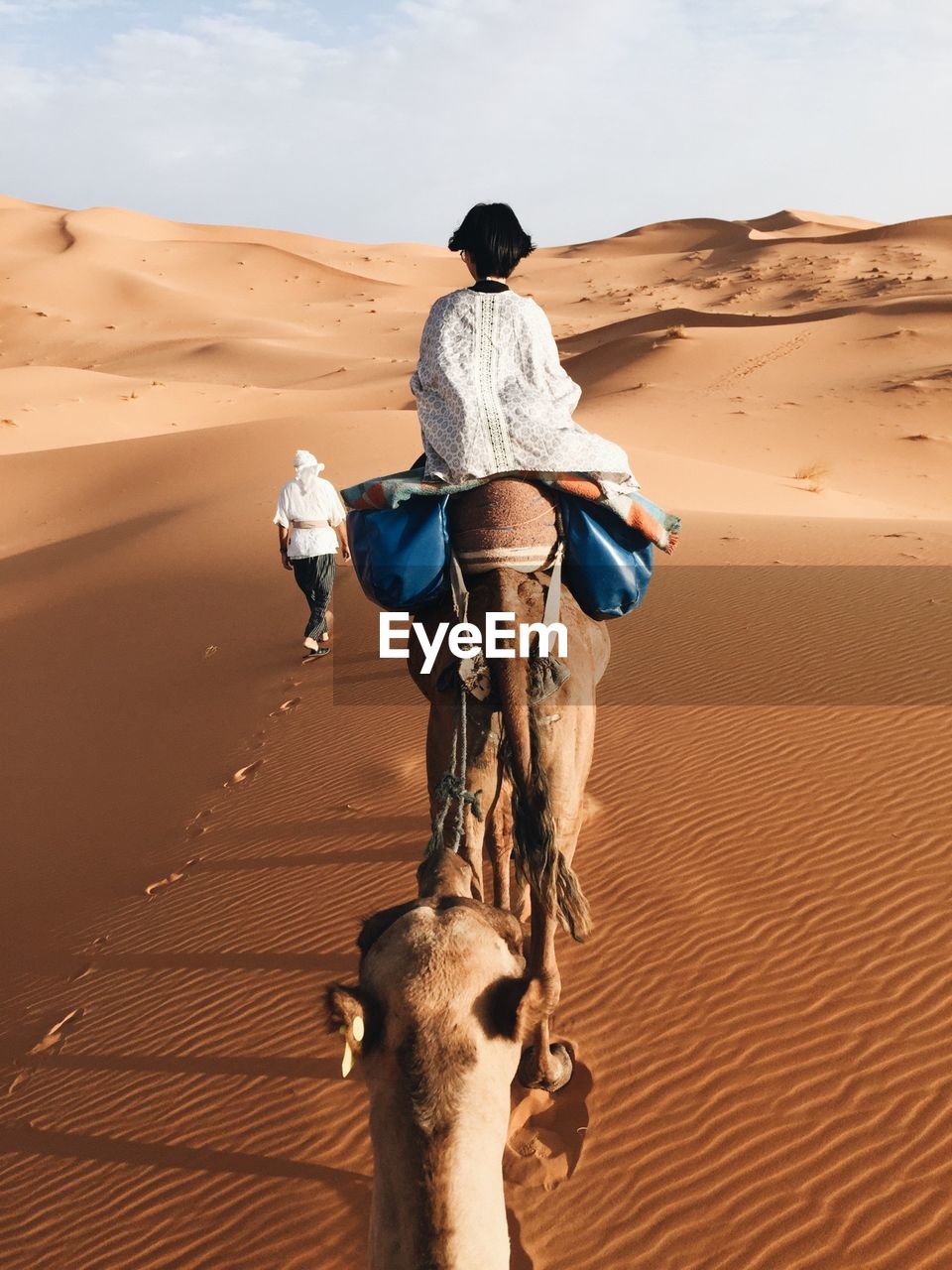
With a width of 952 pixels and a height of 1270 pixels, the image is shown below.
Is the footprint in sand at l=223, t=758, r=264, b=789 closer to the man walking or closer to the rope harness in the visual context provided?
the man walking

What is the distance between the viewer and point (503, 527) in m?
3.84

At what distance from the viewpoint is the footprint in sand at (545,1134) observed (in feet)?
12.8

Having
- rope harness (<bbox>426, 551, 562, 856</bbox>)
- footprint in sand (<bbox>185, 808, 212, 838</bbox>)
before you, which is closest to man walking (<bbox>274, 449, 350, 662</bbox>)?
footprint in sand (<bbox>185, 808, 212, 838</bbox>)

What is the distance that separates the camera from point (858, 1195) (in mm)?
3611

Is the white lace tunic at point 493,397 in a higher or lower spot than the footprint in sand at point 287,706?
higher

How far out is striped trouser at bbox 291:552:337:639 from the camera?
33.3 ft

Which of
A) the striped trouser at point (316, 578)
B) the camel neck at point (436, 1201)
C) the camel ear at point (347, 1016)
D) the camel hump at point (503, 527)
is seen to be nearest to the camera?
the camel neck at point (436, 1201)

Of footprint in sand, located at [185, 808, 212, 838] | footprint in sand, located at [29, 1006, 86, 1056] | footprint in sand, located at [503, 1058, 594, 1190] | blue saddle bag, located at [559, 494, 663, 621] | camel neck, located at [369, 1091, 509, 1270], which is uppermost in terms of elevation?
blue saddle bag, located at [559, 494, 663, 621]

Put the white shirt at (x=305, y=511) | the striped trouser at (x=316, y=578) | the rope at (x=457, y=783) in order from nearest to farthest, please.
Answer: the rope at (x=457, y=783)
the white shirt at (x=305, y=511)
the striped trouser at (x=316, y=578)

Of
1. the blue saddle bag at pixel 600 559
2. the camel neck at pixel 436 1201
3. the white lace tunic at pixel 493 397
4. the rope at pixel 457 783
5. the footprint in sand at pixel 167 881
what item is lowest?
the footprint in sand at pixel 167 881

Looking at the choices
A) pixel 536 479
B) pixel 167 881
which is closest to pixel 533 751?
pixel 536 479

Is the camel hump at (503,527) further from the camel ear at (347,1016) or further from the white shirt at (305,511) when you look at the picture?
the white shirt at (305,511)

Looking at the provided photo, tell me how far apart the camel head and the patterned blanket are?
6.38 ft

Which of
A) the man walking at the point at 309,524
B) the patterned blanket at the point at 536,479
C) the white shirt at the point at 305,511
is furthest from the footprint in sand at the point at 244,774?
the patterned blanket at the point at 536,479
